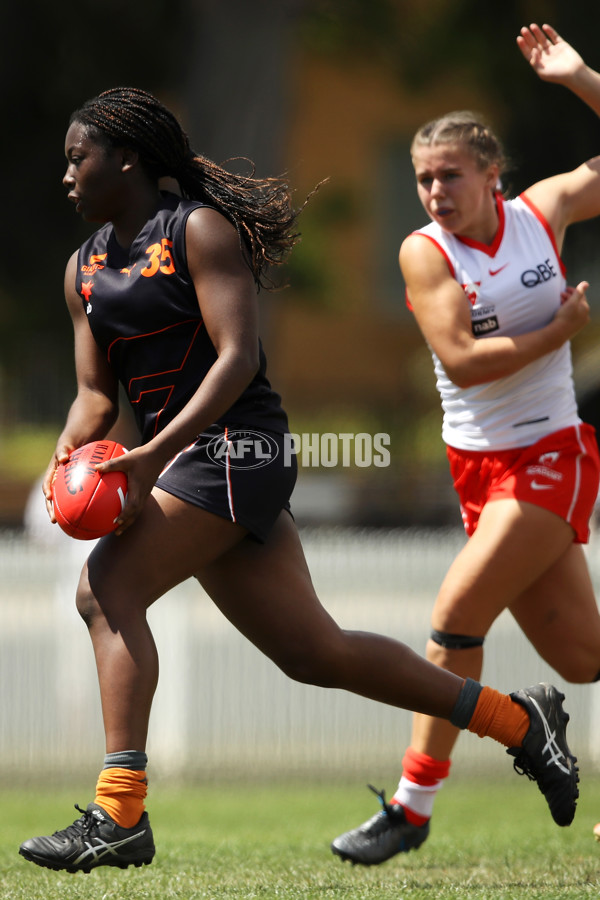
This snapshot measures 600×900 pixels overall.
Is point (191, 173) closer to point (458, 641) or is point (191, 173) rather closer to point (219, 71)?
point (458, 641)

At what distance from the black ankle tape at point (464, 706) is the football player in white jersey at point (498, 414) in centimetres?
46

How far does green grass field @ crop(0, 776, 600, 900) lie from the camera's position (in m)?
4.05

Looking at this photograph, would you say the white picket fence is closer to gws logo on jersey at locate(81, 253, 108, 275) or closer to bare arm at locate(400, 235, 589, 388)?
bare arm at locate(400, 235, 589, 388)

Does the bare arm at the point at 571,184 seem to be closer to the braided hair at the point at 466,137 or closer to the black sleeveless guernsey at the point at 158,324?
the braided hair at the point at 466,137

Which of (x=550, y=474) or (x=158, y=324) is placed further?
(x=550, y=474)

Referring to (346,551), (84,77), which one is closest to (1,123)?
(84,77)

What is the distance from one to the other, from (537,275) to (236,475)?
4.81ft

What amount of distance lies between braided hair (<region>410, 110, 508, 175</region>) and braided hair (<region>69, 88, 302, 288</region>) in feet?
2.38

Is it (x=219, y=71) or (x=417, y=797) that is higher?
(x=219, y=71)

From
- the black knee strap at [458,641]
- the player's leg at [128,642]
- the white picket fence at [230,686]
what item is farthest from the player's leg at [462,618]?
the white picket fence at [230,686]

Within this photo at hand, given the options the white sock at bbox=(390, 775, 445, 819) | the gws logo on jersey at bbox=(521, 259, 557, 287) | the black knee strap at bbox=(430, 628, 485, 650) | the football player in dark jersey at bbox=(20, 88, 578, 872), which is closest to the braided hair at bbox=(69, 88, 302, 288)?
the football player in dark jersey at bbox=(20, 88, 578, 872)

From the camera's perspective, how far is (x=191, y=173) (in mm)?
4148

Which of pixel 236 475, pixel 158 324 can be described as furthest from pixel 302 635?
pixel 158 324

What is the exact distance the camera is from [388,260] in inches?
883
